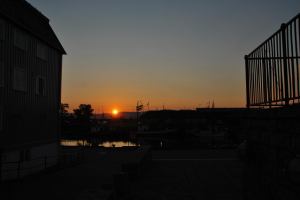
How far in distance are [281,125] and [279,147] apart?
0.37 m

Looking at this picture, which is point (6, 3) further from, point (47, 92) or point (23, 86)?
point (47, 92)

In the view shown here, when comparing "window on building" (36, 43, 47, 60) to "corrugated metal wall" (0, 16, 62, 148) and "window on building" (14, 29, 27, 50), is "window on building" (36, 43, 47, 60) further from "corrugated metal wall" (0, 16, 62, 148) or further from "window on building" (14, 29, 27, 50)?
"window on building" (14, 29, 27, 50)

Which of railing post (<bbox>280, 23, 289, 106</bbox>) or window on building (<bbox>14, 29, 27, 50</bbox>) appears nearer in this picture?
railing post (<bbox>280, 23, 289, 106</bbox>)

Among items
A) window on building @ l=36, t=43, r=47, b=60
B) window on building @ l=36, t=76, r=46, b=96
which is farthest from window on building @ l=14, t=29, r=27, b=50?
window on building @ l=36, t=76, r=46, b=96

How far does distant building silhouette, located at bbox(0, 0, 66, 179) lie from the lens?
17938 millimetres

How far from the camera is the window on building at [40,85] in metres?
21.7

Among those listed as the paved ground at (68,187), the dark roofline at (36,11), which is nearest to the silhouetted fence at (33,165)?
the paved ground at (68,187)

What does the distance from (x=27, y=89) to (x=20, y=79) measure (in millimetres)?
996

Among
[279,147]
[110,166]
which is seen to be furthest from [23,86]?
[279,147]

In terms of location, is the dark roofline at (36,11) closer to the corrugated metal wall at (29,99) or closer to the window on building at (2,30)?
the corrugated metal wall at (29,99)

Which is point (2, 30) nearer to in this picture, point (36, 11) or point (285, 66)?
point (36, 11)

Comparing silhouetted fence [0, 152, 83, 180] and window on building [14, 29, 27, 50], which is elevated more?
window on building [14, 29, 27, 50]

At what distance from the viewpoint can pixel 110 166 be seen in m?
18.5

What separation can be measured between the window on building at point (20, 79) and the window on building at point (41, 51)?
2348 millimetres
